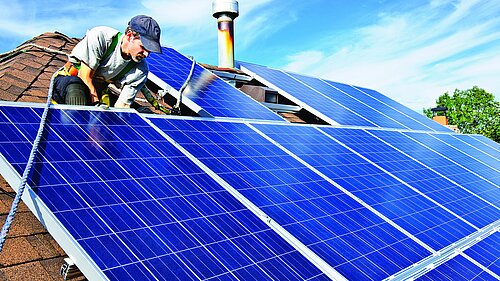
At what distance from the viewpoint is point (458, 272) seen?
16.3 ft

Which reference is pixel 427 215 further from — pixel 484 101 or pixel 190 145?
pixel 484 101

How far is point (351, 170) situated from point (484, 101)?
2750 inches

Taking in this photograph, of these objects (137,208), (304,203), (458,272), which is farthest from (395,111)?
(137,208)

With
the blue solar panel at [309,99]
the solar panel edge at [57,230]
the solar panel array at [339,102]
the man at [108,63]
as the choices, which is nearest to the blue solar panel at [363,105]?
the solar panel array at [339,102]

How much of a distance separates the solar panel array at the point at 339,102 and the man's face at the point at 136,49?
178 inches

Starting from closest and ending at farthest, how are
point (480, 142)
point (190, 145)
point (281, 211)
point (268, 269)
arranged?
1. point (268, 269)
2. point (281, 211)
3. point (190, 145)
4. point (480, 142)

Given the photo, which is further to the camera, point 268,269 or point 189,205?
point 189,205

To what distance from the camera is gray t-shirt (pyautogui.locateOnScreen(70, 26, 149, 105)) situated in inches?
242

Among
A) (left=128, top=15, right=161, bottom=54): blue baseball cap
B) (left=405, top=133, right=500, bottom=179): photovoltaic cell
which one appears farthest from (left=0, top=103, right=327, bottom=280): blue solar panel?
(left=405, top=133, right=500, bottom=179): photovoltaic cell

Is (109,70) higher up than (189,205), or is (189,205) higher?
(109,70)

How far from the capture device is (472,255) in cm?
549

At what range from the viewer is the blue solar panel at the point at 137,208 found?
3.29 meters

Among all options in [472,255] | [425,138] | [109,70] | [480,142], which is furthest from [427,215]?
[480,142]

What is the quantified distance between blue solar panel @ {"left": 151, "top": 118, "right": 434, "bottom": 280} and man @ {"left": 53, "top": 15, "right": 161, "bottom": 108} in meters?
1.02
